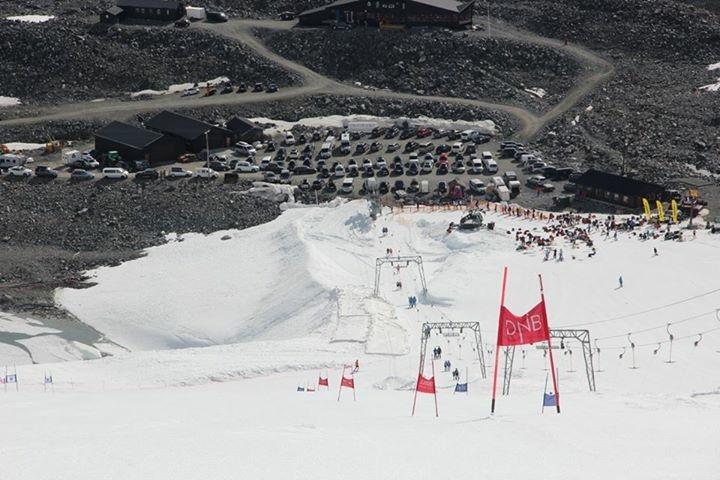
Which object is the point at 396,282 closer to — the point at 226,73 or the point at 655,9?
the point at 226,73

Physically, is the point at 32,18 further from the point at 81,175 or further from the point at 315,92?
the point at 81,175

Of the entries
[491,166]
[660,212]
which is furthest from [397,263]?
[491,166]

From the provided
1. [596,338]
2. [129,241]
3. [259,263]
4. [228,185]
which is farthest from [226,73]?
[596,338]

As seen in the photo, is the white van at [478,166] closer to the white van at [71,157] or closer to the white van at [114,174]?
the white van at [114,174]

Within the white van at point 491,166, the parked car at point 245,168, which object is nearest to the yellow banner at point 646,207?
the white van at point 491,166

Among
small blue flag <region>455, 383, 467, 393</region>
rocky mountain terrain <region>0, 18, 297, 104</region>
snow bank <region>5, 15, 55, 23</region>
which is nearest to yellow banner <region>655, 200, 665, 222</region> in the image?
small blue flag <region>455, 383, 467, 393</region>

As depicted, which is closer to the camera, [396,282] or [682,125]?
[396,282]

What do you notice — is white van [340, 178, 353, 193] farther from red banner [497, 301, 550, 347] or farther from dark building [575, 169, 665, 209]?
red banner [497, 301, 550, 347]
